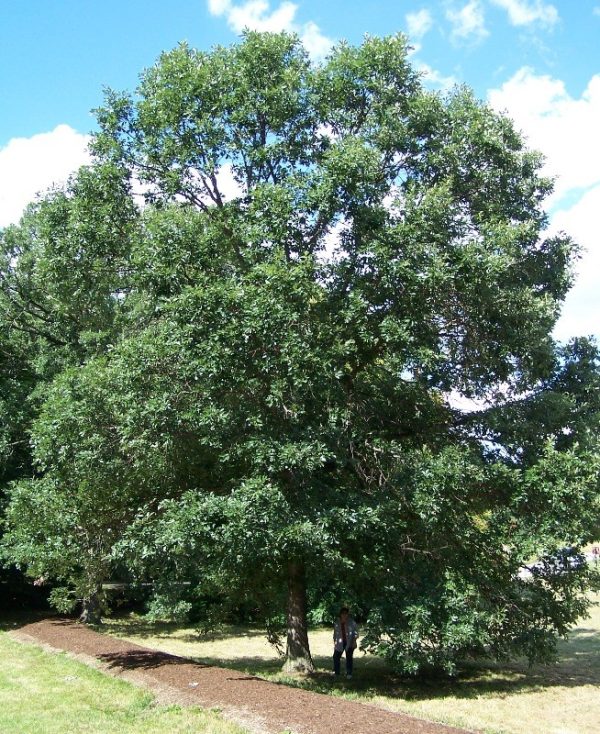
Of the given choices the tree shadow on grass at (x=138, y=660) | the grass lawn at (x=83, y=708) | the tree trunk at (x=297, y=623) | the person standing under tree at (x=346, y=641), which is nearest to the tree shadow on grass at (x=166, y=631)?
the tree shadow on grass at (x=138, y=660)

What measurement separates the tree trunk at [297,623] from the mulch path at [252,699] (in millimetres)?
1882

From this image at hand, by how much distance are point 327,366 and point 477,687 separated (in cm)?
668

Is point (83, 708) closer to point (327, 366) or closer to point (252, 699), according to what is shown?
point (252, 699)

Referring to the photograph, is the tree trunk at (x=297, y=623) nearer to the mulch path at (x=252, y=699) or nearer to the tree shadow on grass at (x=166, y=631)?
the mulch path at (x=252, y=699)

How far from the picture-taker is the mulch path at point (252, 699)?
7.48 meters

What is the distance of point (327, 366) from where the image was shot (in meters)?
9.54

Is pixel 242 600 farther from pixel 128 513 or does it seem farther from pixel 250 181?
pixel 250 181

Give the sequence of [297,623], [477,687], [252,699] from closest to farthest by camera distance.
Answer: [252,699]
[477,687]
[297,623]

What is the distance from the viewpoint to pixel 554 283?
483 inches

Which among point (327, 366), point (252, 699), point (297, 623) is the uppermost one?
point (327, 366)

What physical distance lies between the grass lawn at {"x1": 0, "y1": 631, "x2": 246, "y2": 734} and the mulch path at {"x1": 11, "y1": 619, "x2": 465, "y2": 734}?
33 cm

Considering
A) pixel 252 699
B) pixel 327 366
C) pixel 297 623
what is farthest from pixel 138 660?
pixel 327 366

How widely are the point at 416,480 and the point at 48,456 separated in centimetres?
606

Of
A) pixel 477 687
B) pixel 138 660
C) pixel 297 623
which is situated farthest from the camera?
pixel 297 623
